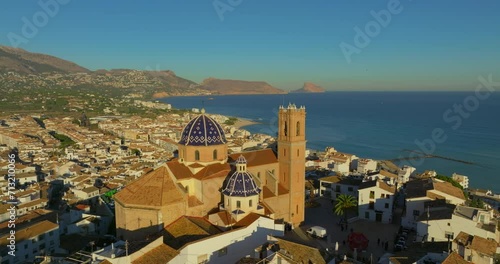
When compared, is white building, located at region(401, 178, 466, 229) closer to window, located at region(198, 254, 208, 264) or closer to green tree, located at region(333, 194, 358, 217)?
green tree, located at region(333, 194, 358, 217)

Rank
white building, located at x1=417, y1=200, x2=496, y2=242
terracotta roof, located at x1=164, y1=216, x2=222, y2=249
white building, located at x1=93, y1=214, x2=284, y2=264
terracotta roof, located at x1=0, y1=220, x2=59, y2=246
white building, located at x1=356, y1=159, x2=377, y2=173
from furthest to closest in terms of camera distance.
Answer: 1. white building, located at x1=356, y1=159, x2=377, y2=173
2. terracotta roof, located at x1=0, y1=220, x2=59, y2=246
3. white building, located at x1=417, y1=200, x2=496, y2=242
4. terracotta roof, located at x1=164, y1=216, x2=222, y2=249
5. white building, located at x1=93, y1=214, x2=284, y2=264

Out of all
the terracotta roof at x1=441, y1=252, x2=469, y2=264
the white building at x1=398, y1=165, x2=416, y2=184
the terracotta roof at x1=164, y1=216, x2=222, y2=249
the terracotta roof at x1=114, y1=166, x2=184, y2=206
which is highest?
the terracotta roof at x1=114, y1=166, x2=184, y2=206

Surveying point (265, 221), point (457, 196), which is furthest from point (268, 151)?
point (457, 196)

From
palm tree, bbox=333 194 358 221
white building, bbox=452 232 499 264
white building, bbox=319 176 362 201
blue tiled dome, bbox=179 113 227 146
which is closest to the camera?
white building, bbox=452 232 499 264

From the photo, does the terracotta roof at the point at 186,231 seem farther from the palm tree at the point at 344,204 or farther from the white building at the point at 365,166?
the white building at the point at 365,166

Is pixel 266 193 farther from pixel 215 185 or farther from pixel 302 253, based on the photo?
pixel 302 253

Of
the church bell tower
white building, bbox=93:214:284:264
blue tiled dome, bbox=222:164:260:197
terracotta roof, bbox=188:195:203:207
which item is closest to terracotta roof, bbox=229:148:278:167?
the church bell tower

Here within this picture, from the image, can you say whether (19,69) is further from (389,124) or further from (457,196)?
(457,196)
